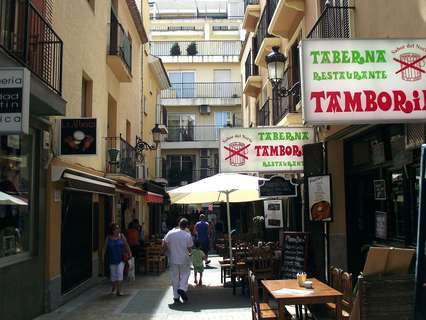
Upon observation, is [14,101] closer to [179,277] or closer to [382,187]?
[382,187]

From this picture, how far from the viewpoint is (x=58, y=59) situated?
10.7 m

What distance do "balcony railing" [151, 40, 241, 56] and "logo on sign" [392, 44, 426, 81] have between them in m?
34.5

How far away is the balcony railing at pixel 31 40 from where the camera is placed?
8.10m

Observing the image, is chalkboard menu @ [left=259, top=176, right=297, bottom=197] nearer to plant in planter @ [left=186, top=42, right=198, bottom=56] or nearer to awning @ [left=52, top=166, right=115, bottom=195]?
awning @ [left=52, top=166, right=115, bottom=195]

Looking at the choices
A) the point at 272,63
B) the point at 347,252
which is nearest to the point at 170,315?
the point at 347,252

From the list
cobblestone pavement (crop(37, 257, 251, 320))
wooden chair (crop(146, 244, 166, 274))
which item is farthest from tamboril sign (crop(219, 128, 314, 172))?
wooden chair (crop(146, 244, 166, 274))

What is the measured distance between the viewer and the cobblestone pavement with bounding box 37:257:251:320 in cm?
1014

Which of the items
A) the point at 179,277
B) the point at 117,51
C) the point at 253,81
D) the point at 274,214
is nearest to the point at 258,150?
the point at 179,277

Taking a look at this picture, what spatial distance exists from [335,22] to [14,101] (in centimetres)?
668

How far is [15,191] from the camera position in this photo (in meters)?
9.26

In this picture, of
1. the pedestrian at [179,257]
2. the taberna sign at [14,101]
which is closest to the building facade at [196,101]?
the pedestrian at [179,257]

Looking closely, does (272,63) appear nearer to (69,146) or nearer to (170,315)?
(69,146)

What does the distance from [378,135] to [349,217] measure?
8.09 ft

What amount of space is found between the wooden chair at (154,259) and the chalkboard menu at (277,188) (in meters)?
5.92
